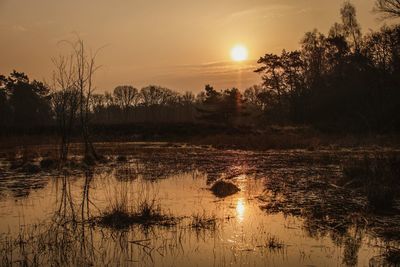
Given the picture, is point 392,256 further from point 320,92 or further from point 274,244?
point 320,92

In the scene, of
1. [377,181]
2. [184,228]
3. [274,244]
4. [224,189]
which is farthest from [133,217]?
[377,181]

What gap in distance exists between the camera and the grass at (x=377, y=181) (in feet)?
34.5

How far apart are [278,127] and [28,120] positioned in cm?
3934

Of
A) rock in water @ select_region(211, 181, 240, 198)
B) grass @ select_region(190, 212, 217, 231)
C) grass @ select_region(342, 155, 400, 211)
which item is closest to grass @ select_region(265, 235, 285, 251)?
grass @ select_region(190, 212, 217, 231)

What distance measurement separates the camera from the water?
726 centimetres

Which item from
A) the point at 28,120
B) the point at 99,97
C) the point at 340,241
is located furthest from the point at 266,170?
the point at 99,97

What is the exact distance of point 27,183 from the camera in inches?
609

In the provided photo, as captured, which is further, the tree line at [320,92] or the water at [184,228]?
the tree line at [320,92]

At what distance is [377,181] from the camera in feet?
42.8

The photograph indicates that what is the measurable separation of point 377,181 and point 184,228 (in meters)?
6.73

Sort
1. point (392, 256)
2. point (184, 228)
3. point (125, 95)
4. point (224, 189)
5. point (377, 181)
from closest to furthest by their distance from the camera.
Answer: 1. point (392, 256)
2. point (184, 228)
3. point (377, 181)
4. point (224, 189)
5. point (125, 95)

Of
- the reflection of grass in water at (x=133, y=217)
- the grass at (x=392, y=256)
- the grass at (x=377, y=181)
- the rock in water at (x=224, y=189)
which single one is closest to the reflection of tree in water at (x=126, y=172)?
the rock in water at (x=224, y=189)

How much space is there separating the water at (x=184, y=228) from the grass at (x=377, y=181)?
2.38 feet

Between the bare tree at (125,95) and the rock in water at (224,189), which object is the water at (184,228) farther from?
the bare tree at (125,95)
